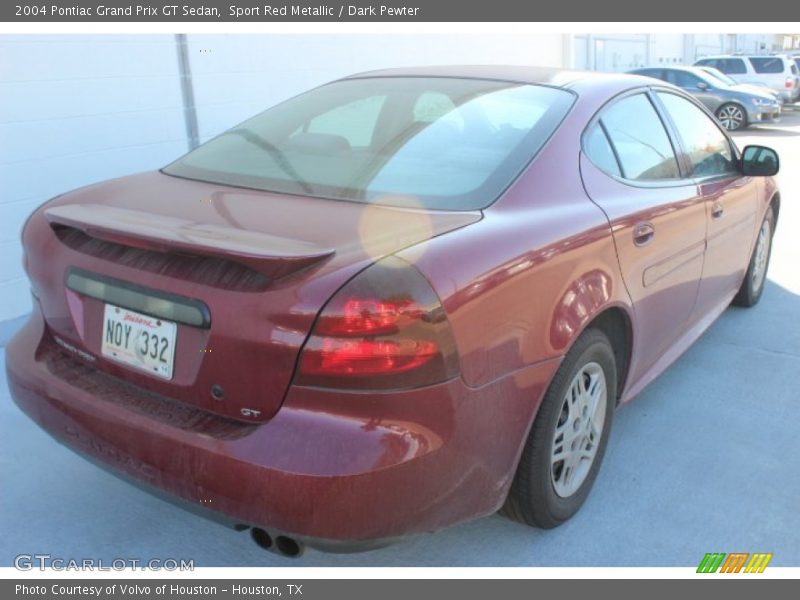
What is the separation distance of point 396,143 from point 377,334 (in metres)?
1.06

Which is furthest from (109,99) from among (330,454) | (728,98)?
(728,98)

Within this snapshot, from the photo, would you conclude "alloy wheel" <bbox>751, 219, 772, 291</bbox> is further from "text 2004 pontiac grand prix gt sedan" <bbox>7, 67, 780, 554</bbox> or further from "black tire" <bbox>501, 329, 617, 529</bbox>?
"black tire" <bbox>501, 329, 617, 529</bbox>

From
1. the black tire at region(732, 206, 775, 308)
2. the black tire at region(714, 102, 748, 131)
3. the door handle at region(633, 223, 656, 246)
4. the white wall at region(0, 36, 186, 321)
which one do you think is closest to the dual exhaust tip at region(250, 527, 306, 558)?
the door handle at region(633, 223, 656, 246)

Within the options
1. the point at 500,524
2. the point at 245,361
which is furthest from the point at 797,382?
the point at 245,361

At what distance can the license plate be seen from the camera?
2.14 m

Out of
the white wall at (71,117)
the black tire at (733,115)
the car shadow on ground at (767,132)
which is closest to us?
the white wall at (71,117)

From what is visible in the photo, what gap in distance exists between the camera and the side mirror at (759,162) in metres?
4.08

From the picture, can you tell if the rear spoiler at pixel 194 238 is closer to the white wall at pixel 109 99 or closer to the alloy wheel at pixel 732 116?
the white wall at pixel 109 99

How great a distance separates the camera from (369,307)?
1.93m

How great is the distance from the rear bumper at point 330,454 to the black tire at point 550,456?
0.16m

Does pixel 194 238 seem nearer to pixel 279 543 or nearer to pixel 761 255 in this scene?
pixel 279 543

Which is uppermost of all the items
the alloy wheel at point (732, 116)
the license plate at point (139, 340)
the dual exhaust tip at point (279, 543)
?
the license plate at point (139, 340)

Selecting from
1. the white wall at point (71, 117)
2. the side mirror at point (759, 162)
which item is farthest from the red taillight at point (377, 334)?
the white wall at point (71, 117)

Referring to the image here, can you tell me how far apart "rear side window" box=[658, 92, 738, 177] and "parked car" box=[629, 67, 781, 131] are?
13883mm
